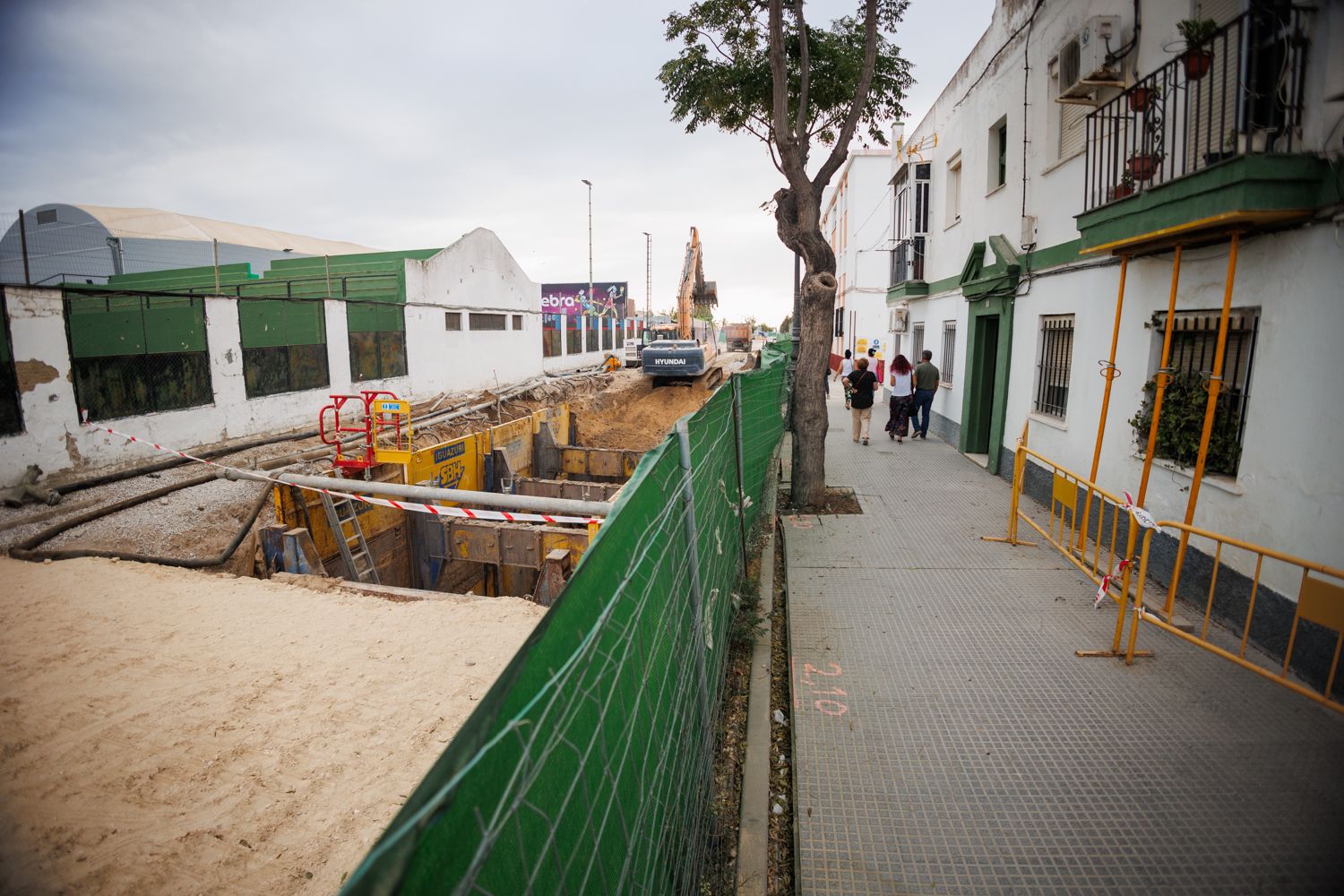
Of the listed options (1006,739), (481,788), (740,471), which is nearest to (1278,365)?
(1006,739)

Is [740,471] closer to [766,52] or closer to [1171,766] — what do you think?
[1171,766]

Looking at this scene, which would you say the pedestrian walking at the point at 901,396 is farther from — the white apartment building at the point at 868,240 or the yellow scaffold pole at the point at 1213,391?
the white apartment building at the point at 868,240

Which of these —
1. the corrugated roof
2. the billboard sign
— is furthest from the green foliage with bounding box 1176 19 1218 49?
the billboard sign

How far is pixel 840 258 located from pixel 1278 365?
101 feet

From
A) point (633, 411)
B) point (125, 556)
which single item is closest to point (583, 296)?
point (633, 411)

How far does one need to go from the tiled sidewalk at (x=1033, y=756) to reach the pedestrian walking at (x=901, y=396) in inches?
303

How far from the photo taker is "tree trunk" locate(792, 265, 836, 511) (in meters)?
8.23

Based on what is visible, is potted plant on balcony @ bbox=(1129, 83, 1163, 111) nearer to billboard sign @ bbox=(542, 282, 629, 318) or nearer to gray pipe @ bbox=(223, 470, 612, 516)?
gray pipe @ bbox=(223, 470, 612, 516)

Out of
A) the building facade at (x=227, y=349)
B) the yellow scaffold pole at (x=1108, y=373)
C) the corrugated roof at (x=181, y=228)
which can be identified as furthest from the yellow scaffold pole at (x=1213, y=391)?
the corrugated roof at (x=181, y=228)

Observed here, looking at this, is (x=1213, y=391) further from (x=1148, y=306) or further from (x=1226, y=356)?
(x=1148, y=306)

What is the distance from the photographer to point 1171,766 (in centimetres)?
368

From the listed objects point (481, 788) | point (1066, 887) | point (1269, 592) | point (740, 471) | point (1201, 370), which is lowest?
point (1066, 887)

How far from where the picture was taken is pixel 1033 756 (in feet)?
12.5

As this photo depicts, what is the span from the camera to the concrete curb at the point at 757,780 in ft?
10.2
